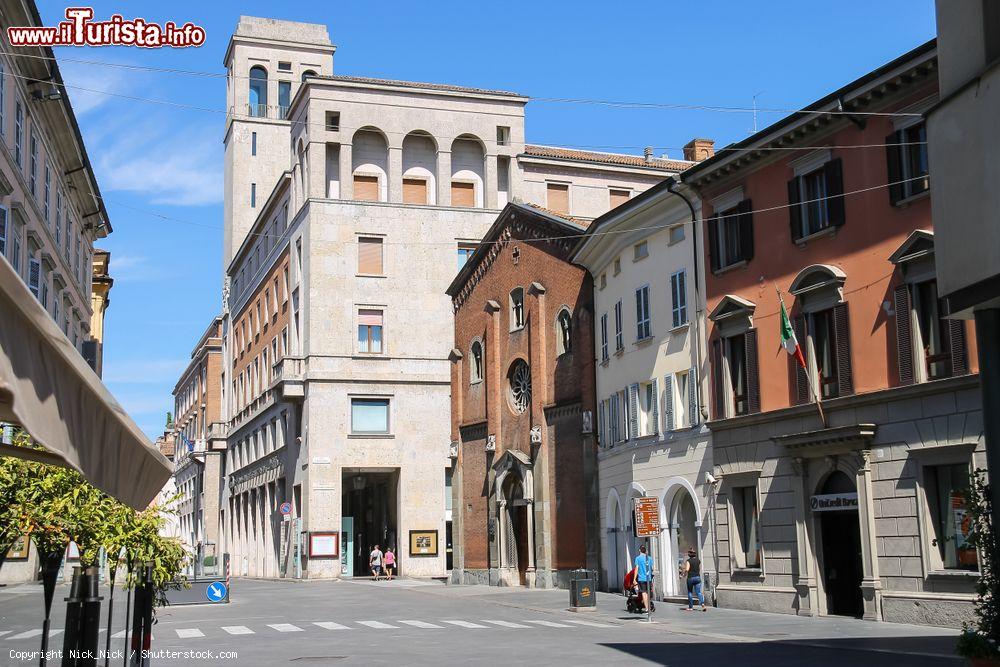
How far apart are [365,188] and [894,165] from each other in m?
38.2

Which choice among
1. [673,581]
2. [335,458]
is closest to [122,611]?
[673,581]

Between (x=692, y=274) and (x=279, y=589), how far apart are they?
23961 mm

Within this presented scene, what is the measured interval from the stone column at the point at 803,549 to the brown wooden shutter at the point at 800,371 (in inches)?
56.7

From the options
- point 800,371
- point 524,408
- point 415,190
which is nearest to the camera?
point 800,371

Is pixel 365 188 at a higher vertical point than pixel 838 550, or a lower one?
higher

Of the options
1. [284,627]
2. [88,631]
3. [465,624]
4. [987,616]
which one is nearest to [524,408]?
[465,624]

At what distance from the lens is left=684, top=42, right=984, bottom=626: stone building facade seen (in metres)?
23.2

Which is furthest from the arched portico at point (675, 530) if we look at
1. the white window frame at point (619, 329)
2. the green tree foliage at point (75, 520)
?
the green tree foliage at point (75, 520)

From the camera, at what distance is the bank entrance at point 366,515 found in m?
57.9

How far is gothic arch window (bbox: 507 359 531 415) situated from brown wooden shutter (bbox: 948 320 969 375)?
22.3 metres

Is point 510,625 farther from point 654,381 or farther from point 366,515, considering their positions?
point 366,515

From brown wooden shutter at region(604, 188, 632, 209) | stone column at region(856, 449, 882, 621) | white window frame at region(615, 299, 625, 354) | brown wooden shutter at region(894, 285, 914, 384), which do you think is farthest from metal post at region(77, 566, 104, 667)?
brown wooden shutter at region(604, 188, 632, 209)

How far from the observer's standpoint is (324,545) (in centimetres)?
5584

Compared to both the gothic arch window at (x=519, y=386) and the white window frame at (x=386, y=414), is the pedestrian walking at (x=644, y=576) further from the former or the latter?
the white window frame at (x=386, y=414)
